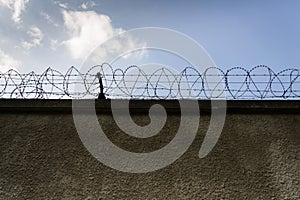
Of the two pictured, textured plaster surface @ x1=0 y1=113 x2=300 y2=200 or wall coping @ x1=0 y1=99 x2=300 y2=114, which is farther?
wall coping @ x1=0 y1=99 x2=300 y2=114

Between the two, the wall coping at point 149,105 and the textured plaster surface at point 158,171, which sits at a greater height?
the wall coping at point 149,105

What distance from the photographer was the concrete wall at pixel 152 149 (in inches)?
99.1

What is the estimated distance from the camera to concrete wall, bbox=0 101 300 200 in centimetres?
252

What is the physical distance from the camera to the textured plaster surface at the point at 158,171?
2514 mm

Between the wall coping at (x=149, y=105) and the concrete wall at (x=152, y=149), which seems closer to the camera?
the concrete wall at (x=152, y=149)

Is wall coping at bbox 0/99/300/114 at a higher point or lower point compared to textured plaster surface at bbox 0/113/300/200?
higher

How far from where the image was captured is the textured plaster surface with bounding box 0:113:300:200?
2.51m

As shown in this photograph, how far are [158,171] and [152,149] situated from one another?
9.7 inches

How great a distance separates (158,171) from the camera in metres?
2.65

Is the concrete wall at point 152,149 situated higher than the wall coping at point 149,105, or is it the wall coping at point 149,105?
the wall coping at point 149,105

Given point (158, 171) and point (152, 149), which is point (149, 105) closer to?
point (152, 149)

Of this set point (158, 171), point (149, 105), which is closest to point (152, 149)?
point (158, 171)

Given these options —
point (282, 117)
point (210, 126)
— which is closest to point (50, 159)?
point (210, 126)

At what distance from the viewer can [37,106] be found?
3150 mm
